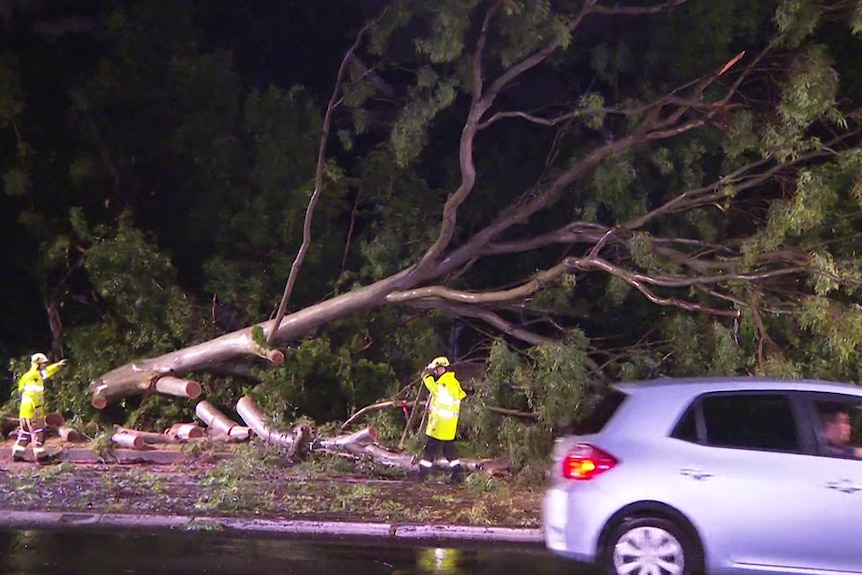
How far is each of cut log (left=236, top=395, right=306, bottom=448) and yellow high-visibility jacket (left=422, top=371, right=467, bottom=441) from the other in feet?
5.75

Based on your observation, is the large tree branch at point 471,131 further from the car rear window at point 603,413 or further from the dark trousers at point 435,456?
the car rear window at point 603,413

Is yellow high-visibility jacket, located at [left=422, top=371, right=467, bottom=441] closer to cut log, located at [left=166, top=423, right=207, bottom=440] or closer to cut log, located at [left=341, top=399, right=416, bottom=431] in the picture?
cut log, located at [left=341, top=399, right=416, bottom=431]

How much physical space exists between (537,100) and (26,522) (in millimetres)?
8959

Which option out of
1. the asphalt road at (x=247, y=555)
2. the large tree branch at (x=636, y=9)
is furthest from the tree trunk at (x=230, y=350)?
the asphalt road at (x=247, y=555)

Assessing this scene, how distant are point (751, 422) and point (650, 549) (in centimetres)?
103

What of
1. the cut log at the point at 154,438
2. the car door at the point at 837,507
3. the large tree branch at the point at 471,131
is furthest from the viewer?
the cut log at the point at 154,438

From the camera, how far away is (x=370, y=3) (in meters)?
14.2

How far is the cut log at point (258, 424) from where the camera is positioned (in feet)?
39.1

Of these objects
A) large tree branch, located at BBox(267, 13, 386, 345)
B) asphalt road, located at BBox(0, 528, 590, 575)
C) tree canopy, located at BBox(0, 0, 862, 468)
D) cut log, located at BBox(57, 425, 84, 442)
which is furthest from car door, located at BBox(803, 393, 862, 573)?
cut log, located at BBox(57, 425, 84, 442)

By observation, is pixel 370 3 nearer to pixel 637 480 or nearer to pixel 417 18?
pixel 417 18

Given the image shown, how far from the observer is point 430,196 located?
47.6 feet

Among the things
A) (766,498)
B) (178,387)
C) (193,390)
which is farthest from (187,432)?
(766,498)

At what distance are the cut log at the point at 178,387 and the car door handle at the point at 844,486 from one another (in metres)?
9.02

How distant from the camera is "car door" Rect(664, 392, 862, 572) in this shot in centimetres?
606
